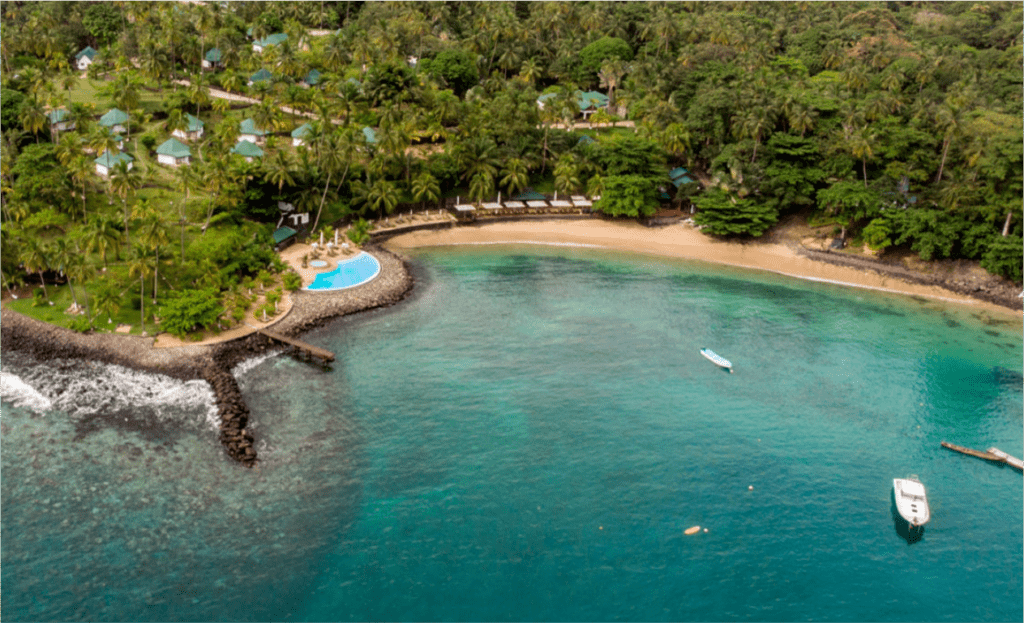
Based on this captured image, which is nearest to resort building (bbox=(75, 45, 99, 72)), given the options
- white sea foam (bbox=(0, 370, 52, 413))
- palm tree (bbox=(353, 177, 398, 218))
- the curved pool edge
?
palm tree (bbox=(353, 177, 398, 218))

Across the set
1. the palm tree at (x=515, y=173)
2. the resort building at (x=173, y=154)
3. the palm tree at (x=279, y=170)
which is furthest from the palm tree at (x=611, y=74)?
the resort building at (x=173, y=154)

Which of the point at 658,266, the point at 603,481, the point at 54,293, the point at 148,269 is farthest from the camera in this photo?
the point at 658,266

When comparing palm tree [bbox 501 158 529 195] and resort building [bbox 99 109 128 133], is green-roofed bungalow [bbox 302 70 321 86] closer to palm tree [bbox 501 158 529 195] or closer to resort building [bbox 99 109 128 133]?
resort building [bbox 99 109 128 133]

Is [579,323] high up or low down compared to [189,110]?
down

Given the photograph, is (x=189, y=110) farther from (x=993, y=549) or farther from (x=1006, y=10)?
(x=1006, y=10)

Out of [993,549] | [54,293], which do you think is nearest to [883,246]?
[993,549]

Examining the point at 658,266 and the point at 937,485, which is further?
the point at 658,266
